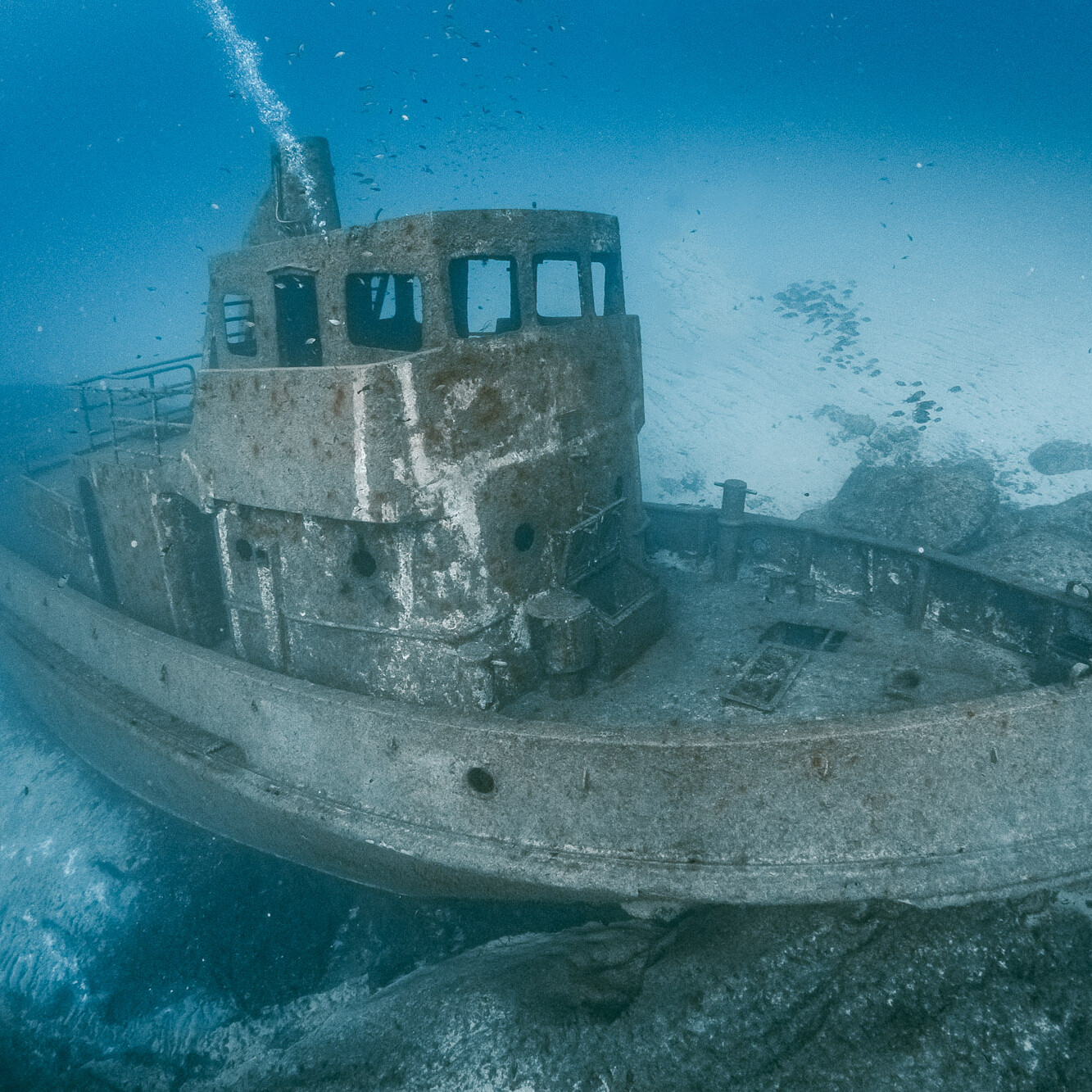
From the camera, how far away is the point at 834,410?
29.8 meters

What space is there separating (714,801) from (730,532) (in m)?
4.79

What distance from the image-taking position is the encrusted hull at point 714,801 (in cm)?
538

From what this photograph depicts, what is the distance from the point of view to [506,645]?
6.83 m

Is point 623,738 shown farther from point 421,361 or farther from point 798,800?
point 421,361

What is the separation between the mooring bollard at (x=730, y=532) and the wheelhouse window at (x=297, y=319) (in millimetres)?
5402

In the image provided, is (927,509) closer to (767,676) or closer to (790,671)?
(790,671)

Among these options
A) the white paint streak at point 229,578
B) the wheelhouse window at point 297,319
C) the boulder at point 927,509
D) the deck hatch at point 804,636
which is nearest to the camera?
the wheelhouse window at point 297,319

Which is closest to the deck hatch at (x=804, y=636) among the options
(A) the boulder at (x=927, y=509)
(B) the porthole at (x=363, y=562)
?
(B) the porthole at (x=363, y=562)

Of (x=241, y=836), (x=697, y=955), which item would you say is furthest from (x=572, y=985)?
(x=241, y=836)

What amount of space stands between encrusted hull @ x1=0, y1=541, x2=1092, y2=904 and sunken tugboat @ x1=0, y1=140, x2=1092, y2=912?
0.02 metres

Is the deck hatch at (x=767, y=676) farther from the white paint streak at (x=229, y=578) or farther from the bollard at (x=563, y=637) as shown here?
the white paint streak at (x=229, y=578)

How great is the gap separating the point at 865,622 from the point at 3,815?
12.1 m

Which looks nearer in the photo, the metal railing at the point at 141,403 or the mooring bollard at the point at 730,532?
the metal railing at the point at 141,403

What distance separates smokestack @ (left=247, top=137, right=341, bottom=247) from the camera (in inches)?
328
